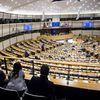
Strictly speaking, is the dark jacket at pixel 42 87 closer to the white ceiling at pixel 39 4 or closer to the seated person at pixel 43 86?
the seated person at pixel 43 86

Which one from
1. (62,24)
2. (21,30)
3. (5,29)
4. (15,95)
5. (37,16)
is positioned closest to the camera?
(15,95)

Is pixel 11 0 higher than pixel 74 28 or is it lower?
higher

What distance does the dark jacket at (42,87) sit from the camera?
127 inches

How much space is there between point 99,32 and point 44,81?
3281 cm

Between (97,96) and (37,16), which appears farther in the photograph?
(37,16)

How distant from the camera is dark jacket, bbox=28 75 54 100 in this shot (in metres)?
3.23

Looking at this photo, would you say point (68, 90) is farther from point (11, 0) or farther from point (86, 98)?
point (11, 0)

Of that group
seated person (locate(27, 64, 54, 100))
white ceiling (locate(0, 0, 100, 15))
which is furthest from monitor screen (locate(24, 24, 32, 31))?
seated person (locate(27, 64, 54, 100))

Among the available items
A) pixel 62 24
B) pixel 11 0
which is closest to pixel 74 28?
pixel 62 24

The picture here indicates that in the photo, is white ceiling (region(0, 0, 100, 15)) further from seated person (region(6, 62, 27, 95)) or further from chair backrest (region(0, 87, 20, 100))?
chair backrest (region(0, 87, 20, 100))

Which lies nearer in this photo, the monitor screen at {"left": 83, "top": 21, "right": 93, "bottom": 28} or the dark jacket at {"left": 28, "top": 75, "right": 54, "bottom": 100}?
the dark jacket at {"left": 28, "top": 75, "right": 54, "bottom": 100}

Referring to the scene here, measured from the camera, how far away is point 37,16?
30.6 metres

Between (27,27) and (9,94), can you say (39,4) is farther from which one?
(9,94)

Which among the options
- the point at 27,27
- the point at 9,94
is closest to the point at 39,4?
the point at 27,27
